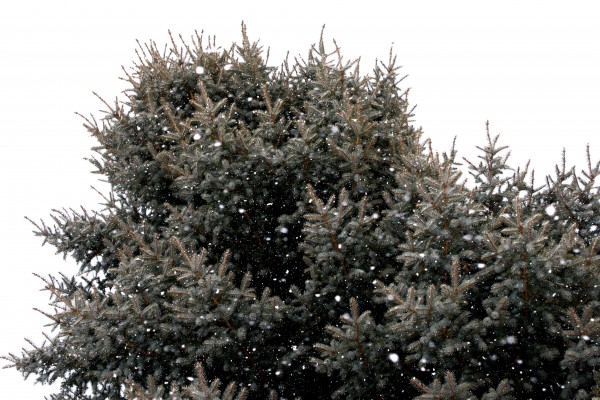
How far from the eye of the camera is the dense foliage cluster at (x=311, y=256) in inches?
204

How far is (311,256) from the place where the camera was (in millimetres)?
6359

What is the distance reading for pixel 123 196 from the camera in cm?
795

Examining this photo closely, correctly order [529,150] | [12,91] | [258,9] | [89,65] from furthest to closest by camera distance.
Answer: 1. [258,9]
2. [89,65]
3. [12,91]
4. [529,150]

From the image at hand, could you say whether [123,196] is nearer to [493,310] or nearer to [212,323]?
[212,323]

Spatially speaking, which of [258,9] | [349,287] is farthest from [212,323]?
[258,9]

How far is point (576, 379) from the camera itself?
506 cm

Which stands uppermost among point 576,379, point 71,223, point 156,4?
point 156,4

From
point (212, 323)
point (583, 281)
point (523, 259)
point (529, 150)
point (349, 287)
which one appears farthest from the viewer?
point (529, 150)

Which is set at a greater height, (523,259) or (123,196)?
(123,196)

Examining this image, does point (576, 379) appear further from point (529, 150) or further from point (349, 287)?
point (529, 150)

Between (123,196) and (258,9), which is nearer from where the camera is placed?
(123,196)

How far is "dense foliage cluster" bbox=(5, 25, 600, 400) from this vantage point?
204 inches

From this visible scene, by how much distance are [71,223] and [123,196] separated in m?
0.76

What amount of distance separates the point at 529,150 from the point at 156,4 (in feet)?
215
